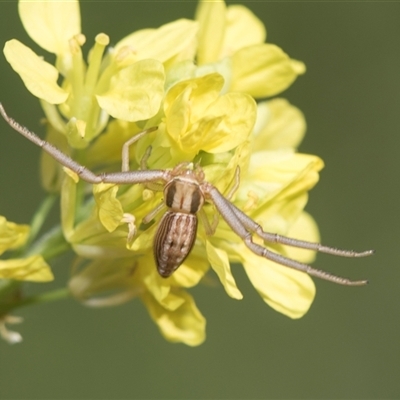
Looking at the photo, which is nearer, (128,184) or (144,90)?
(144,90)

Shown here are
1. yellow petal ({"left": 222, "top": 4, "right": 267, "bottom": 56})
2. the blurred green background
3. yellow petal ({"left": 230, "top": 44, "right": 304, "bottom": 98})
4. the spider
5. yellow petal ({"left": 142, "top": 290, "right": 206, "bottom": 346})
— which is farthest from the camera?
the blurred green background

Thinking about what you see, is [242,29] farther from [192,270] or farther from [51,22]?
[192,270]

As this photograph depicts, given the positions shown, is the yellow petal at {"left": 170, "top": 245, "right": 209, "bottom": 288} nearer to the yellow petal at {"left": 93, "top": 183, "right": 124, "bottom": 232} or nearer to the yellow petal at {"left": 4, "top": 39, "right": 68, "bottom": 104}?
the yellow petal at {"left": 93, "top": 183, "right": 124, "bottom": 232}

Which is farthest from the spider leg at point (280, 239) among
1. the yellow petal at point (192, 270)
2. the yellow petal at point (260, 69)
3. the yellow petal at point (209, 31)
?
the yellow petal at point (209, 31)

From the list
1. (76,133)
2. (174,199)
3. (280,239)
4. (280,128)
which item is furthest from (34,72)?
(280,128)

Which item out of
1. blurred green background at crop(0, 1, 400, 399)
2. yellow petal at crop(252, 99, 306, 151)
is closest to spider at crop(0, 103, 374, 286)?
yellow petal at crop(252, 99, 306, 151)

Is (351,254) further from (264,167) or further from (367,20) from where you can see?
(367,20)

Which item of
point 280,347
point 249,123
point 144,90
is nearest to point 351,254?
point 249,123
